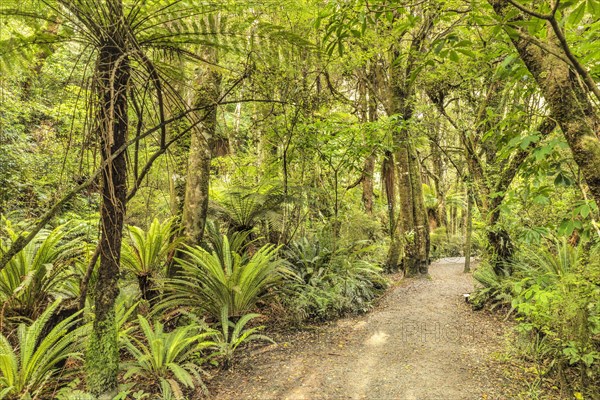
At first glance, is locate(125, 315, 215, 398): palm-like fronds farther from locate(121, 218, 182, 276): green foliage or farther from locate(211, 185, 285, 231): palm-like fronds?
locate(211, 185, 285, 231): palm-like fronds

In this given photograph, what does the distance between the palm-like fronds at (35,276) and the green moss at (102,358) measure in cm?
138

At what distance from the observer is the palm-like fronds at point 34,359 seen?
7.64ft

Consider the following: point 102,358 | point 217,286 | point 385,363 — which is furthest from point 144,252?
point 385,363

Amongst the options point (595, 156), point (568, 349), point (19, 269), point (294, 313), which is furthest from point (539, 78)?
point (19, 269)

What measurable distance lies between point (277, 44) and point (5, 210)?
752 centimetres

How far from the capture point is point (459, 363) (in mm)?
→ 3404

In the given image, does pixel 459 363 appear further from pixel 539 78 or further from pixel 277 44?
pixel 277 44

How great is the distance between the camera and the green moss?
88.6 inches

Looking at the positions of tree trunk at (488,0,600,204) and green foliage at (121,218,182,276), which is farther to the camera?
green foliage at (121,218,182,276)

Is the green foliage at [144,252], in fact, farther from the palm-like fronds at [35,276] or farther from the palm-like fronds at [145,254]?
the palm-like fronds at [35,276]

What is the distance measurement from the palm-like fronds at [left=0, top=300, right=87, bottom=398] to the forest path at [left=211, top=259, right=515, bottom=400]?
1348 millimetres

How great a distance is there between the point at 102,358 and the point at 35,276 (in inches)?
71.7

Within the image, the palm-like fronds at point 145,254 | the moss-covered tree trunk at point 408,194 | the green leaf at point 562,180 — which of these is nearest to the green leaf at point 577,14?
the green leaf at point 562,180

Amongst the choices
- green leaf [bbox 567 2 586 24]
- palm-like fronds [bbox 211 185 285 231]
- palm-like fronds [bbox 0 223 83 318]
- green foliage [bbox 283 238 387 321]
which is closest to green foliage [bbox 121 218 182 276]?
palm-like fronds [bbox 0 223 83 318]
